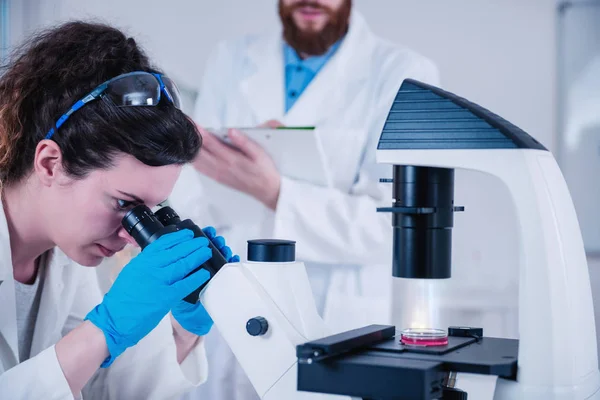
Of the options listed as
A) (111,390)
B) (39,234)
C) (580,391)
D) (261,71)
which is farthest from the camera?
(261,71)

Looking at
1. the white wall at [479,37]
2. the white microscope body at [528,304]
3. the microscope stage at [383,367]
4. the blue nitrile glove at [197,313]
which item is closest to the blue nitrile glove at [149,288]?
the blue nitrile glove at [197,313]

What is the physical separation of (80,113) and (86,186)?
0.14 metres

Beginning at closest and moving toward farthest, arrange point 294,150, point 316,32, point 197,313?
point 197,313, point 294,150, point 316,32

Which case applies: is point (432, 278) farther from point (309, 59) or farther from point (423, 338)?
point (309, 59)

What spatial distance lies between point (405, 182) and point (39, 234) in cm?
85

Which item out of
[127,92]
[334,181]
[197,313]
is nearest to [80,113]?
[127,92]

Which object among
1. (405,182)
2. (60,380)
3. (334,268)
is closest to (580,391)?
(405,182)

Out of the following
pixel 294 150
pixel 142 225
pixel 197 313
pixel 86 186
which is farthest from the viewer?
pixel 294 150

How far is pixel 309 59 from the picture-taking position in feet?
7.60

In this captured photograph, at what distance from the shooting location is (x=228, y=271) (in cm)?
92

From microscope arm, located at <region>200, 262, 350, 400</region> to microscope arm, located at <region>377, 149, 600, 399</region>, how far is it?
25 centimetres

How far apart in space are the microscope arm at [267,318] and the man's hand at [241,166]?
45.8 inches

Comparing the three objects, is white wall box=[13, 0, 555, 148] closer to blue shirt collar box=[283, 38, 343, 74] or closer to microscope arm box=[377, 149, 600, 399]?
blue shirt collar box=[283, 38, 343, 74]

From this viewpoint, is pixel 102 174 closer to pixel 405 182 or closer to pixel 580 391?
pixel 405 182
